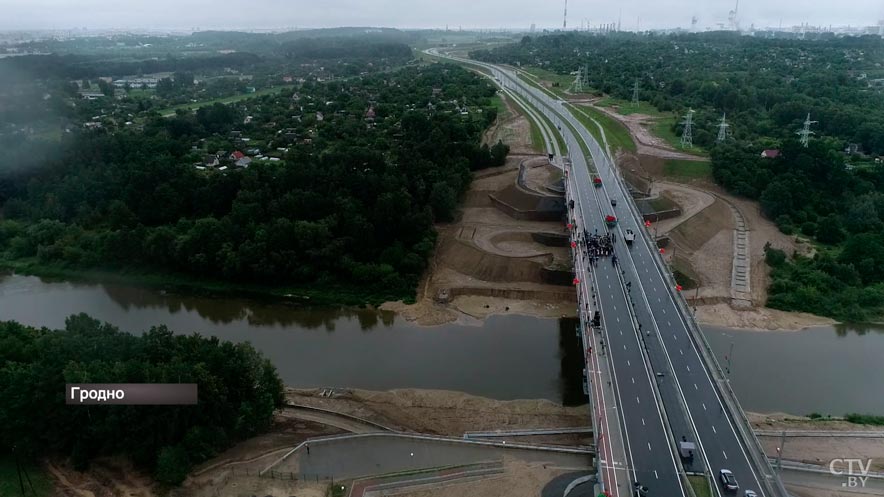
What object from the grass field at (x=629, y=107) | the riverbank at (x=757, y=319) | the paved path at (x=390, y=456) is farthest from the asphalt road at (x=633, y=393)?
the grass field at (x=629, y=107)

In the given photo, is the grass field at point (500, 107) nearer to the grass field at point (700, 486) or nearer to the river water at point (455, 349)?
the river water at point (455, 349)

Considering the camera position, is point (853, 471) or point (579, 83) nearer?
point (853, 471)

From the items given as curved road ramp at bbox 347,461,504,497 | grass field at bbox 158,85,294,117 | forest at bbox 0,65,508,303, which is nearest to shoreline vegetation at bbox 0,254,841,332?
forest at bbox 0,65,508,303

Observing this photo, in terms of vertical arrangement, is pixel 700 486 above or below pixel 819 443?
above

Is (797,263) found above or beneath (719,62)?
beneath

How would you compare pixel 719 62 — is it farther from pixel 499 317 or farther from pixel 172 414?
pixel 172 414

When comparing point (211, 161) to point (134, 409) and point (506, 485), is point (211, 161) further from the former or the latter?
point (506, 485)

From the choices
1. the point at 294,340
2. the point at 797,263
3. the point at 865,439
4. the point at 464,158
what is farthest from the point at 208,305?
the point at 797,263

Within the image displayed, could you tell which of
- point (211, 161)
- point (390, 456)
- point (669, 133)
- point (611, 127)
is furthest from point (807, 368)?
point (211, 161)
